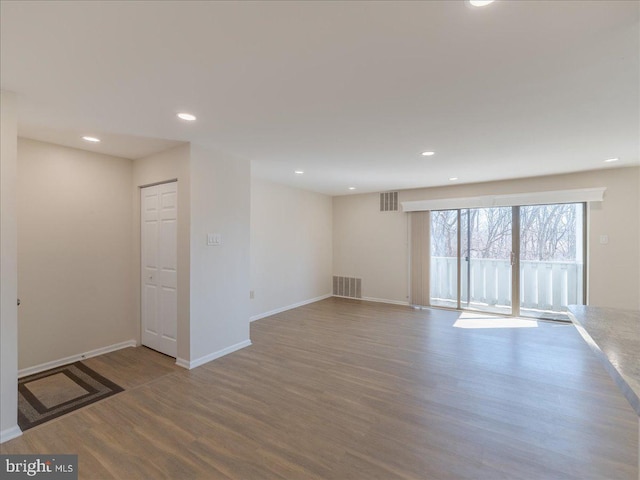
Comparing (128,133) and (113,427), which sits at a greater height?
(128,133)

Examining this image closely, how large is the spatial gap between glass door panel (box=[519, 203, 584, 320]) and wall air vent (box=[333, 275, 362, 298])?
3183 millimetres

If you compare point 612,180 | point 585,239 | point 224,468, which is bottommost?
point 224,468

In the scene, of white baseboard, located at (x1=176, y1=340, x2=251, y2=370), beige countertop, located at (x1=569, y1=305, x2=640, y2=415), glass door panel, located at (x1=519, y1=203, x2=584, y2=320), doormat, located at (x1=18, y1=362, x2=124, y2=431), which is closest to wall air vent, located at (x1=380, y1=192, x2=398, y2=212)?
glass door panel, located at (x1=519, y1=203, x2=584, y2=320)

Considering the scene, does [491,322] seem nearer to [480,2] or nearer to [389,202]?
[389,202]

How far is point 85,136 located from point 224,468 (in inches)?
130

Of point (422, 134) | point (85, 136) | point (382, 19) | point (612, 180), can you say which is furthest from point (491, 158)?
point (85, 136)

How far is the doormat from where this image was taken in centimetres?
232

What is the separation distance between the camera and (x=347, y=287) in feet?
22.7

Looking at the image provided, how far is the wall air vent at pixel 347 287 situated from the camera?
6.76m

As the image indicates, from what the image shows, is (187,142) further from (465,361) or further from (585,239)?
(585,239)

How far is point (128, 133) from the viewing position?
9.21 feet

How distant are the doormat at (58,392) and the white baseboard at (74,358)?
0.07m

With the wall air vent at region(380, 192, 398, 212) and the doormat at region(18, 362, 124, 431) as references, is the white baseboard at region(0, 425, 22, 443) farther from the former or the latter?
the wall air vent at region(380, 192, 398, 212)

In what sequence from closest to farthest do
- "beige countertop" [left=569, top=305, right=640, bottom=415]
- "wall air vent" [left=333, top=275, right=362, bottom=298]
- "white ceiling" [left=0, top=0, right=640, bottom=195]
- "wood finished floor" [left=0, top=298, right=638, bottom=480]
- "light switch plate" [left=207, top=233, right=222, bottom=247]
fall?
1. "beige countertop" [left=569, top=305, right=640, bottom=415]
2. "white ceiling" [left=0, top=0, right=640, bottom=195]
3. "wood finished floor" [left=0, top=298, right=638, bottom=480]
4. "light switch plate" [left=207, top=233, right=222, bottom=247]
5. "wall air vent" [left=333, top=275, right=362, bottom=298]
